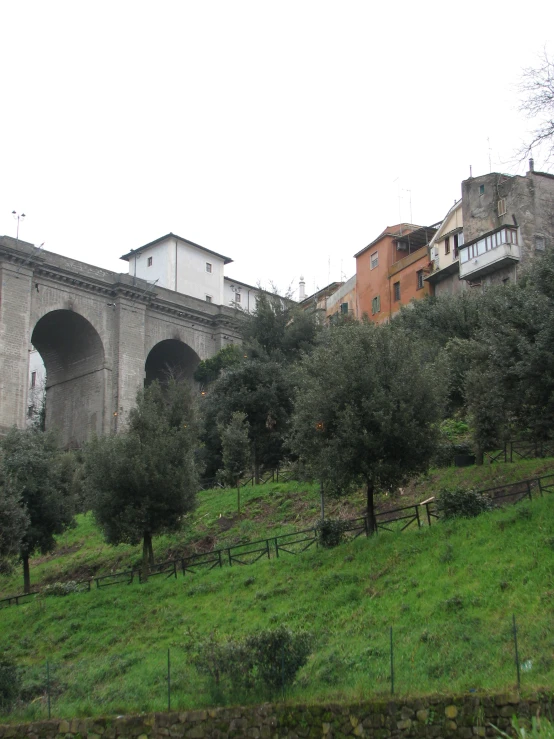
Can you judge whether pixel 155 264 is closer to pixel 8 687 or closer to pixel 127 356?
pixel 127 356

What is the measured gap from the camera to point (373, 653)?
17.1 meters

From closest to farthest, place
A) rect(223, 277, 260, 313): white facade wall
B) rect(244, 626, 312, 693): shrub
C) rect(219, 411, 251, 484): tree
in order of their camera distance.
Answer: rect(244, 626, 312, 693): shrub → rect(219, 411, 251, 484): tree → rect(223, 277, 260, 313): white facade wall

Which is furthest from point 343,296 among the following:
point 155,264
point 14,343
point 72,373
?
point 14,343

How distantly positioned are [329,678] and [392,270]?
4918cm

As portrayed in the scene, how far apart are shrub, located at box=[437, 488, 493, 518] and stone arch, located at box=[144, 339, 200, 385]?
4622cm

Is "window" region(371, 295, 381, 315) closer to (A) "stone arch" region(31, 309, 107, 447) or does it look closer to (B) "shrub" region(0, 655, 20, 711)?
(A) "stone arch" region(31, 309, 107, 447)

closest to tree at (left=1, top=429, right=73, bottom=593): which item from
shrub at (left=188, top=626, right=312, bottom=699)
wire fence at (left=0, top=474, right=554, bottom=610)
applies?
wire fence at (left=0, top=474, right=554, bottom=610)

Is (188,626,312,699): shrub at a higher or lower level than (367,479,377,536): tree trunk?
lower

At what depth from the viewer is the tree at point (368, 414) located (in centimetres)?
2642

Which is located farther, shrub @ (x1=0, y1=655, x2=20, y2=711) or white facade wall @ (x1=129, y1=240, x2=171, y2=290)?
white facade wall @ (x1=129, y1=240, x2=171, y2=290)

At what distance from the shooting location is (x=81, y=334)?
207 feet

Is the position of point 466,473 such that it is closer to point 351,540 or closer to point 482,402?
point 482,402

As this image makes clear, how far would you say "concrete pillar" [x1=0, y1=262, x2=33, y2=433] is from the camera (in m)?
54.8

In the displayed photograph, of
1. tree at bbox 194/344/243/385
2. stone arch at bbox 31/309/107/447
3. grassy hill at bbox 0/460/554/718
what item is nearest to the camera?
grassy hill at bbox 0/460/554/718
